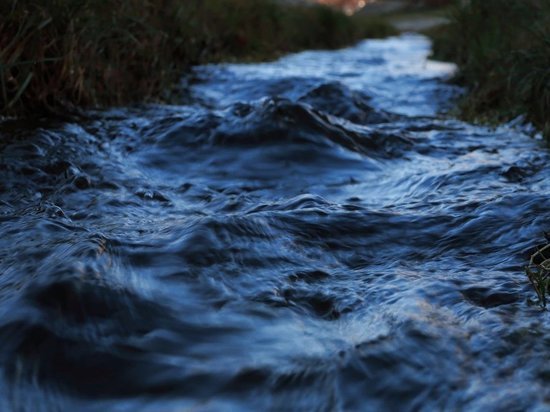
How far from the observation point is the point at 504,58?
5.09m

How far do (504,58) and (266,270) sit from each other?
3708 millimetres

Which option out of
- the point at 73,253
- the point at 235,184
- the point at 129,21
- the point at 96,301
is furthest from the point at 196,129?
the point at 96,301

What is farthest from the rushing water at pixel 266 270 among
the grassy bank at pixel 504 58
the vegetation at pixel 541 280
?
the grassy bank at pixel 504 58

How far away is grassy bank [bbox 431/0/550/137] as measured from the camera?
159 inches

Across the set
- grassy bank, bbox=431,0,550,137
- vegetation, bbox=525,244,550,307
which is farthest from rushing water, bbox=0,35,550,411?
grassy bank, bbox=431,0,550,137

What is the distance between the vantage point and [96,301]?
1779 millimetres

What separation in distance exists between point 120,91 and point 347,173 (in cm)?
224

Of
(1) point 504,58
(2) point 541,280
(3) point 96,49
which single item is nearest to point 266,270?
(2) point 541,280

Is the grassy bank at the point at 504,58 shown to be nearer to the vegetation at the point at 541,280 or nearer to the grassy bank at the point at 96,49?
the vegetation at the point at 541,280

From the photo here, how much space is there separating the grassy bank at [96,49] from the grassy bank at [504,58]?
8.44 feet

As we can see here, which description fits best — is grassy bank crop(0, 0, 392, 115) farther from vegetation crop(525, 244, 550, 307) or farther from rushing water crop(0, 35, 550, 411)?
vegetation crop(525, 244, 550, 307)

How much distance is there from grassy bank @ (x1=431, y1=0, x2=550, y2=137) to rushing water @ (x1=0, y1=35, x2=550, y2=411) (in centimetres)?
39

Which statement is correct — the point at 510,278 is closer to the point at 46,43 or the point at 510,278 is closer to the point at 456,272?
the point at 456,272

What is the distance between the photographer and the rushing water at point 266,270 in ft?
4.85
